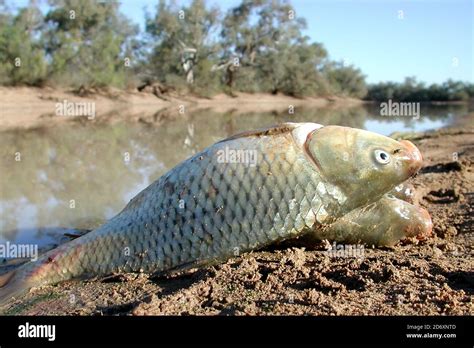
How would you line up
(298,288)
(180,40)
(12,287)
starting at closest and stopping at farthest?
(298,288)
(12,287)
(180,40)

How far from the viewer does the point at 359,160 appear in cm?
314

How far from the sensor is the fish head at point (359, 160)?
10.3ft

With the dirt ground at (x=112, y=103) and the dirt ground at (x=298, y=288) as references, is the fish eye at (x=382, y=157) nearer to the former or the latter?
the dirt ground at (x=298, y=288)

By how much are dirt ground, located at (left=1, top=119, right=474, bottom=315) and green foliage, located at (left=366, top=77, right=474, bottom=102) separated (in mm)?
56201

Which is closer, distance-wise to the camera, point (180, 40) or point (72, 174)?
point (72, 174)

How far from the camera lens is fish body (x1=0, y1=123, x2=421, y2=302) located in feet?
10.0

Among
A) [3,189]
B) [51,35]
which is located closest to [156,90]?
[51,35]

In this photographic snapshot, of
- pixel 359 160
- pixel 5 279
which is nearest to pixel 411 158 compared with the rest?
pixel 359 160
